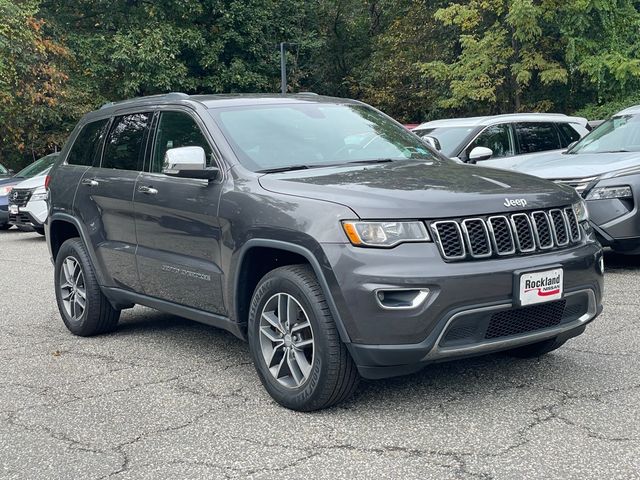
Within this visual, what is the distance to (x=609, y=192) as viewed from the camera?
8500 millimetres

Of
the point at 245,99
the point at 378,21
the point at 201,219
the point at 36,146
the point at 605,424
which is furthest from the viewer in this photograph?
the point at 378,21

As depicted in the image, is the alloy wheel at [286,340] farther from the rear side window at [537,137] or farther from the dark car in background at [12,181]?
the dark car in background at [12,181]

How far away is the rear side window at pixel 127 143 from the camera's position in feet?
20.5

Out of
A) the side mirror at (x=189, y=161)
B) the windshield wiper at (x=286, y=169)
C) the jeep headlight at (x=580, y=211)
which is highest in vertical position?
the side mirror at (x=189, y=161)

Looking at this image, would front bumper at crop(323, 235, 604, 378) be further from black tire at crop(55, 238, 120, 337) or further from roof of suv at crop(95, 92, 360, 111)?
black tire at crop(55, 238, 120, 337)

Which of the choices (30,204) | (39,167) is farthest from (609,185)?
(39,167)

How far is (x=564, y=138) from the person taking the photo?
39.3 feet

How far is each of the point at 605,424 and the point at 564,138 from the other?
833 cm

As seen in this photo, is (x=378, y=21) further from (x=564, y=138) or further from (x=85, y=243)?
(x=85, y=243)

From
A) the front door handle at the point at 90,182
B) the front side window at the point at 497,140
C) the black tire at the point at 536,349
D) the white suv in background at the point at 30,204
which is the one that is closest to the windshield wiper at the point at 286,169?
the black tire at the point at 536,349

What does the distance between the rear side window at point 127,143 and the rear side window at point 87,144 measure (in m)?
0.19

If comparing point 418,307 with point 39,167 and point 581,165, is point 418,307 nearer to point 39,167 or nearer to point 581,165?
point 581,165

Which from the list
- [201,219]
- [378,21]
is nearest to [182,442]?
[201,219]

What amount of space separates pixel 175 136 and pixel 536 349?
270 cm
